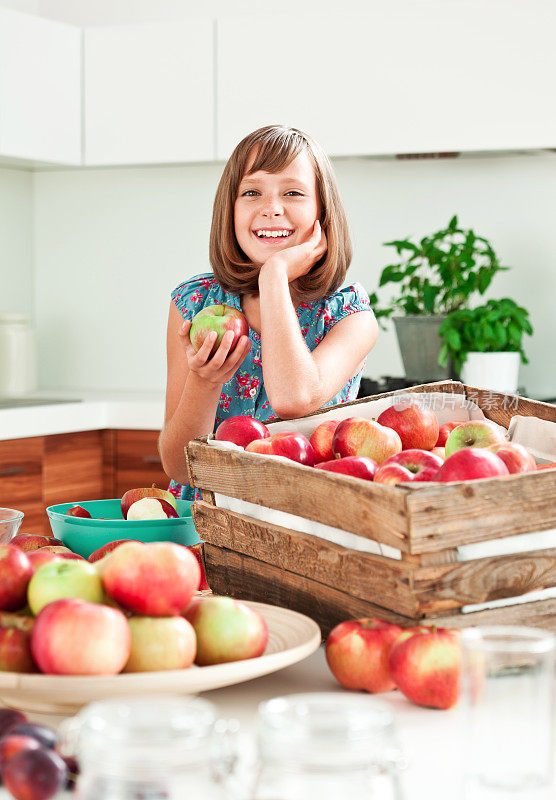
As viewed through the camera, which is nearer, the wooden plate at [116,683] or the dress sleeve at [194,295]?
the wooden plate at [116,683]

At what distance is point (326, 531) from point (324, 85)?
8.19ft

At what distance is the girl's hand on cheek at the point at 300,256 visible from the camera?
1.67m

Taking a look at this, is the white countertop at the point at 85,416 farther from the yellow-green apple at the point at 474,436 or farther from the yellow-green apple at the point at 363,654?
the yellow-green apple at the point at 363,654

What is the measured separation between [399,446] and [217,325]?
A: 0.52 m

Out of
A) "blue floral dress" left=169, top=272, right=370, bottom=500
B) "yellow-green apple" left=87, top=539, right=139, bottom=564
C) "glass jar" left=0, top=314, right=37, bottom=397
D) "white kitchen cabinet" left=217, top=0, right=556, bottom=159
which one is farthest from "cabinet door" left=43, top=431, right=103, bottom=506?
"yellow-green apple" left=87, top=539, right=139, bottom=564

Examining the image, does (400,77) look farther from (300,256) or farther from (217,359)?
(217,359)

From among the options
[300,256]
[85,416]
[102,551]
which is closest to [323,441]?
[102,551]

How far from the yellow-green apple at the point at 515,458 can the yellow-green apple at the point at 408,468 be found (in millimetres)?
67

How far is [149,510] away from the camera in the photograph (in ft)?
4.40

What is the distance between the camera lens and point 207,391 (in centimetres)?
170

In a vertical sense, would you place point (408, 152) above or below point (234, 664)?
above

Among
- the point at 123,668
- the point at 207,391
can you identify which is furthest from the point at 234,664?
the point at 207,391

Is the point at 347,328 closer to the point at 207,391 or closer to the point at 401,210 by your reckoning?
the point at 207,391

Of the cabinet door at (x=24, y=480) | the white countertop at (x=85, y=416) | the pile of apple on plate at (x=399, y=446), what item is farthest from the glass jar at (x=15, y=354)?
the pile of apple on plate at (x=399, y=446)
